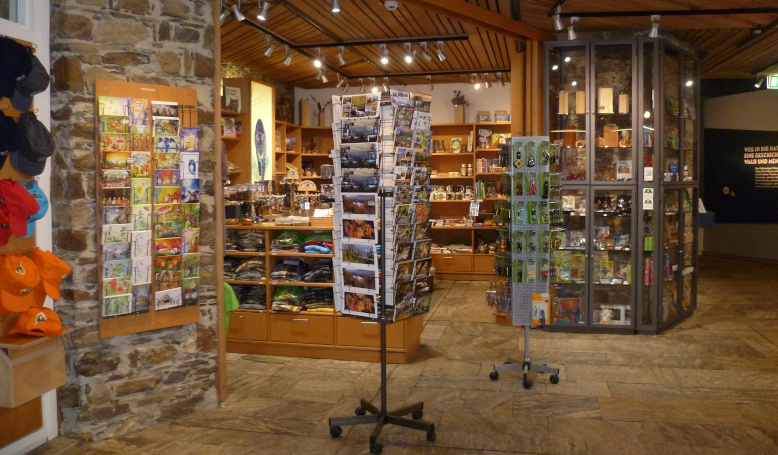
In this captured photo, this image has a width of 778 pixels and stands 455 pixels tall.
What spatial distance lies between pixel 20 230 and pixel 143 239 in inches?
34.0

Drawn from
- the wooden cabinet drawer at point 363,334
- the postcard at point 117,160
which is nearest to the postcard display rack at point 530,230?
the wooden cabinet drawer at point 363,334

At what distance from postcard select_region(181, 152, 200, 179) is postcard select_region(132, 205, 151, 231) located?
13.7 inches

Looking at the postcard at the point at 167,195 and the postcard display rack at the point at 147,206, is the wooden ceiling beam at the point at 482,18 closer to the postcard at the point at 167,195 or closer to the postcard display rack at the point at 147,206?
the postcard display rack at the point at 147,206

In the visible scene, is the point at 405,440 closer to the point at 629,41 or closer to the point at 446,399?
the point at 446,399

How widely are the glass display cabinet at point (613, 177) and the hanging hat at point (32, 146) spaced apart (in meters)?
4.92

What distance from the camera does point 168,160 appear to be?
4570 millimetres

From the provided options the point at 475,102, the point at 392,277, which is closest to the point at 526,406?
the point at 392,277

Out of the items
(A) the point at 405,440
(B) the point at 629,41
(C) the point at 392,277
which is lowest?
(A) the point at 405,440

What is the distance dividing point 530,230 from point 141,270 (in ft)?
9.81

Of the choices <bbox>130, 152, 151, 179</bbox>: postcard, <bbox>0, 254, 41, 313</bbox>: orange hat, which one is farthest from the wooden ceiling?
<bbox>0, 254, 41, 313</bbox>: orange hat

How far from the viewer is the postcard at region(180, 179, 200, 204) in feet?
15.3

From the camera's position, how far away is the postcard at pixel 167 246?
4.55 metres

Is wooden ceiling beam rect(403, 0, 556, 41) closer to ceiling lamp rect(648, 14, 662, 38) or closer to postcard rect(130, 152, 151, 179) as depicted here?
ceiling lamp rect(648, 14, 662, 38)

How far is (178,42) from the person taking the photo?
4605 millimetres
